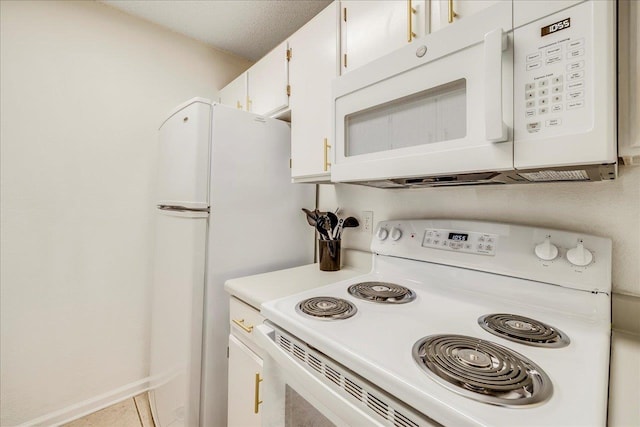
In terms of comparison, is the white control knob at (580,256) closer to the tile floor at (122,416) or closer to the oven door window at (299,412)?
the oven door window at (299,412)

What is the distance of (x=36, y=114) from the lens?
157 cm

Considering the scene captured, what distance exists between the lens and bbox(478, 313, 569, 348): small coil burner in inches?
26.5

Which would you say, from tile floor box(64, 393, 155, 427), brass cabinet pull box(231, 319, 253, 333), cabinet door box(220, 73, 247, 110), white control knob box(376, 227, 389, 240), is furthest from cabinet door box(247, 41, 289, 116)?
tile floor box(64, 393, 155, 427)

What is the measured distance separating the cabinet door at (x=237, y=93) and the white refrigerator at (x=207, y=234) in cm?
50

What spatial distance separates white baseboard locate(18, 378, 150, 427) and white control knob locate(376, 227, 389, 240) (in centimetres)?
193

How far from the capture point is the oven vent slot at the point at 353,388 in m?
0.59

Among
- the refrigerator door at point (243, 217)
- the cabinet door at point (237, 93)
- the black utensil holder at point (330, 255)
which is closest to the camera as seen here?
the refrigerator door at point (243, 217)

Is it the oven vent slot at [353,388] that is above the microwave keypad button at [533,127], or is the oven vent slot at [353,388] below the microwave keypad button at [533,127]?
below

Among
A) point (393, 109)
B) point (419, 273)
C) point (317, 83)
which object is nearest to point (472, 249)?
point (419, 273)

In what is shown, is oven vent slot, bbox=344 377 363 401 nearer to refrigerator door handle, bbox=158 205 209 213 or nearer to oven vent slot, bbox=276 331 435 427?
oven vent slot, bbox=276 331 435 427

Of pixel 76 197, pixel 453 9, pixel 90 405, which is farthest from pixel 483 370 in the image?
pixel 90 405

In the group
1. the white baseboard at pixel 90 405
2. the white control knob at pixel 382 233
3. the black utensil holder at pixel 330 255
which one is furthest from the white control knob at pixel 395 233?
the white baseboard at pixel 90 405

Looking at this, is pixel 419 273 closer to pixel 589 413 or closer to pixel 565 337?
pixel 565 337

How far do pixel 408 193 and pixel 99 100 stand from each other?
77.6 inches
